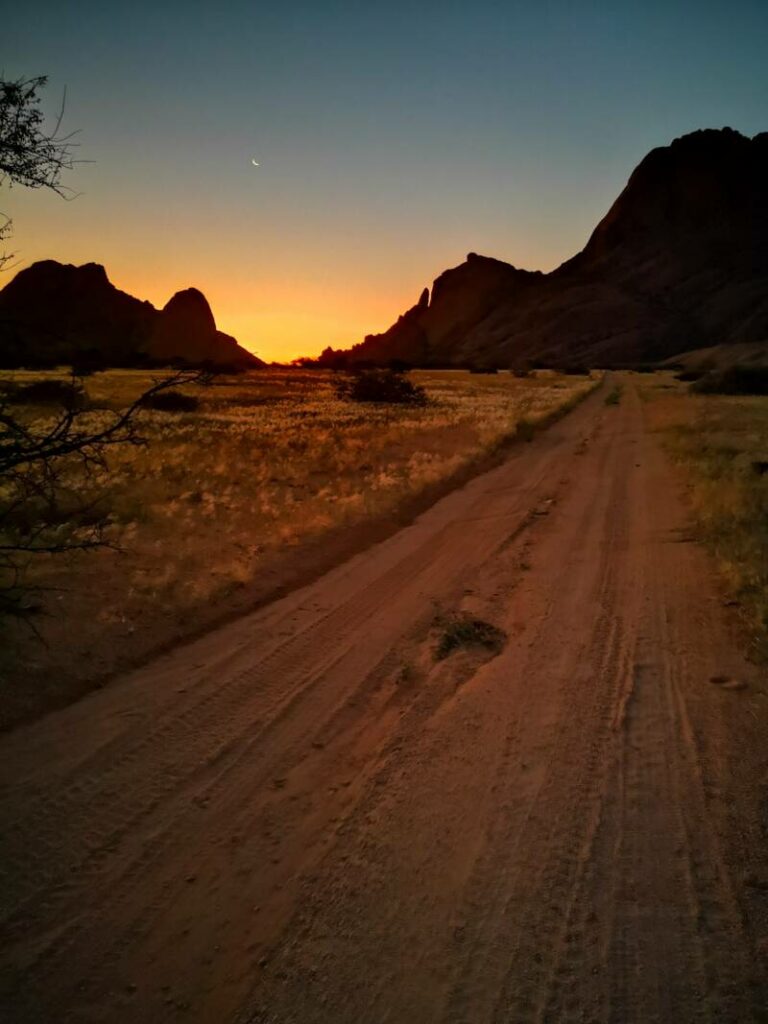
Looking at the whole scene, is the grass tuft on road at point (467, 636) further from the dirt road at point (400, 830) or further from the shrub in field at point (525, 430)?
the shrub in field at point (525, 430)

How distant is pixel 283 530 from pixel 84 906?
25.3 ft

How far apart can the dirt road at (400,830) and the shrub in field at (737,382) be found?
1811 inches

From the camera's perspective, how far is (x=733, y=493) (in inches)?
463

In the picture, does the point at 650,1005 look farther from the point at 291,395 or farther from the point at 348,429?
the point at 291,395

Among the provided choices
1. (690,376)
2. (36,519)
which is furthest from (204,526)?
(690,376)

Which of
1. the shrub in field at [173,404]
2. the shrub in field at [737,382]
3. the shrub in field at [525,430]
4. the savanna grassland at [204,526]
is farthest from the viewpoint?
the shrub in field at [737,382]

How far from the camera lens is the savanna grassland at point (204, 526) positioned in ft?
20.6

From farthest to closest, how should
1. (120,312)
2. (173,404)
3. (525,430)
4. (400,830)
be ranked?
(120,312)
(173,404)
(525,430)
(400,830)

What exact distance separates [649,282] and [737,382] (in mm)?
113598

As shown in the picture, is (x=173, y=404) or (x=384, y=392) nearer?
(x=173, y=404)

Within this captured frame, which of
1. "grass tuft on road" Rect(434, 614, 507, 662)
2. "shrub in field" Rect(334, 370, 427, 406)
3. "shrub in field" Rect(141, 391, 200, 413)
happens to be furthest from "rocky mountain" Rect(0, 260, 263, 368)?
"grass tuft on road" Rect(434, 614, 507, 662)

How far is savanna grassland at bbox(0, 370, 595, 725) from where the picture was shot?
6293 millimetres

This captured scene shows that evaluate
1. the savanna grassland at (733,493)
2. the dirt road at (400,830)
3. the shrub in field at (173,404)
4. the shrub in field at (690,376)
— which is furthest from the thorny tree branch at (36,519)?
the shrub in field at (690,376)

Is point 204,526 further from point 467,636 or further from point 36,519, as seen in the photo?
point 467,636
